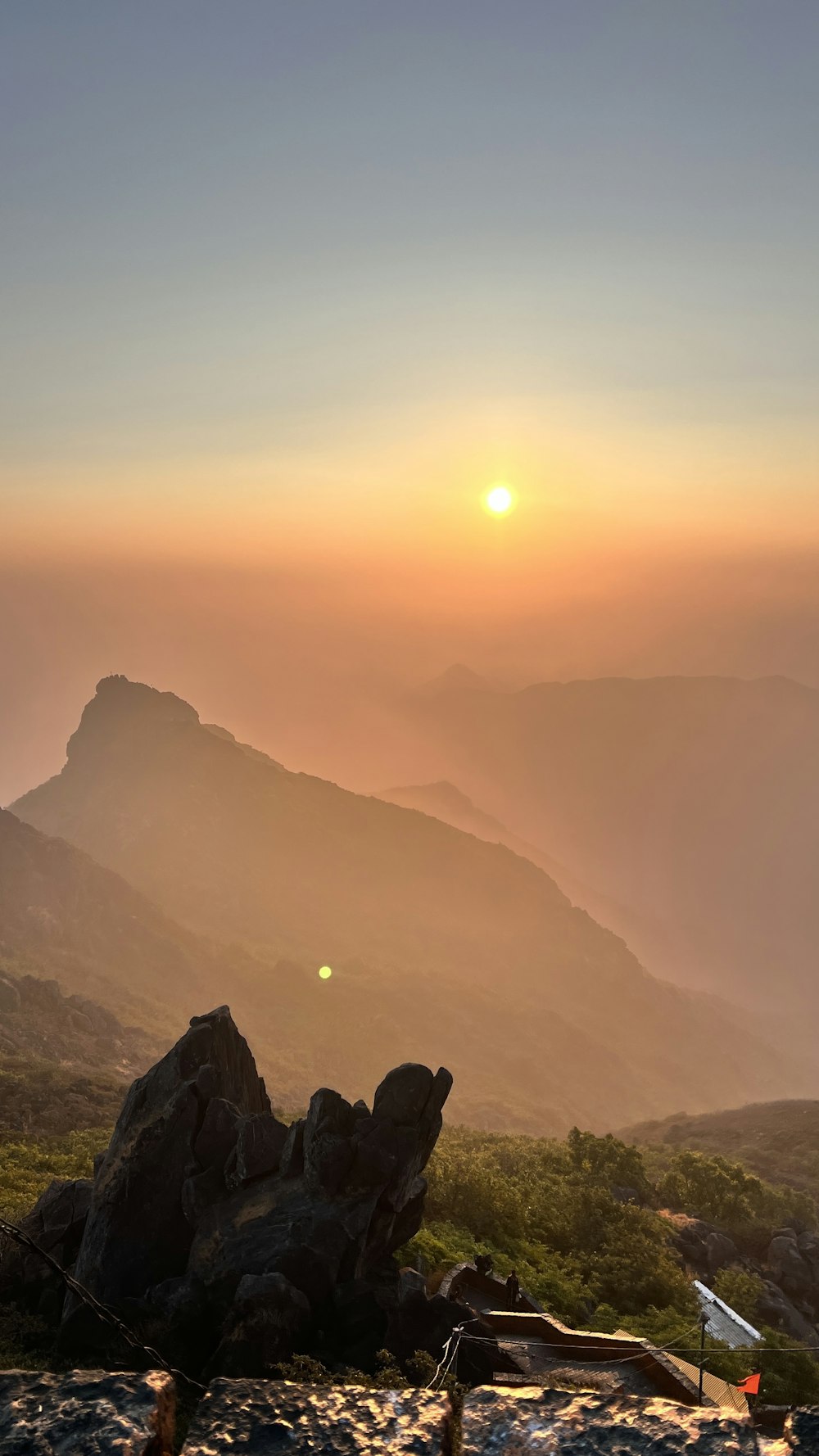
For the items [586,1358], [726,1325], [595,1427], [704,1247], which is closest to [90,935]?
[704,1247]

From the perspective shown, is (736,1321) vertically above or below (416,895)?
below

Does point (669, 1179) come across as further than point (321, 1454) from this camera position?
Yes

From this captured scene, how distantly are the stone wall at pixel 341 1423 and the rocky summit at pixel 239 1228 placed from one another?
705 inches

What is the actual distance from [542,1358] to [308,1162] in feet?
25.5

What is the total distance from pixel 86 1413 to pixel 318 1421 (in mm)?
1112

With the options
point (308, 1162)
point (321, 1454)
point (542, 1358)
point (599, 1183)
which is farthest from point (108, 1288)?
point (599, 1183)

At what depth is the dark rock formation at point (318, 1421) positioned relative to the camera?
4.25 meters

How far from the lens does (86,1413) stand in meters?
4.23

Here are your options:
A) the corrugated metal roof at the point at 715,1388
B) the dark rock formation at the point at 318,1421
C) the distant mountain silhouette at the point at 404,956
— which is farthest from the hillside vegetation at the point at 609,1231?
the distant mountain silhouette at the point at 404,956

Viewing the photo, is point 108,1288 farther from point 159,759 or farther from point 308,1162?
point 159,759

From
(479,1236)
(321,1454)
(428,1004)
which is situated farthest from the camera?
(428,1004)

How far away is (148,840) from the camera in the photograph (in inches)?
6934

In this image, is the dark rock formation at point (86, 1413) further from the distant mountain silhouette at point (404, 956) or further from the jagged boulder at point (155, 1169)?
the distant mountain silhouette at point (404, 956)

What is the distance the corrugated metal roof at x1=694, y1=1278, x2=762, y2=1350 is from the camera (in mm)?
28234
